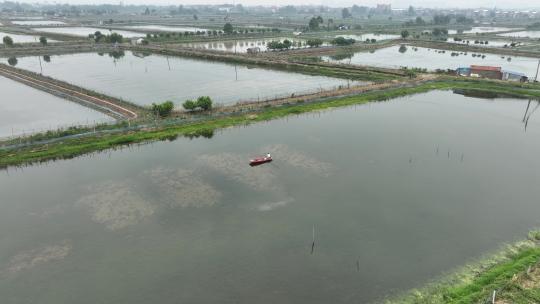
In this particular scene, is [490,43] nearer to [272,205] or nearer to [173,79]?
[173,79]

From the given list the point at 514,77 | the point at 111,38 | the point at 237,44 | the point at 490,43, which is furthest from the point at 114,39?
the point at 490,43

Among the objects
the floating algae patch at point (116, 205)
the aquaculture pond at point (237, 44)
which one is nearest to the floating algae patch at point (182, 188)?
the floating algae patch at point (116, 205)

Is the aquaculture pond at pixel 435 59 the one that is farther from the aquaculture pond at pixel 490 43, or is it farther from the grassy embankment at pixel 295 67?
the aquaculture pond at pixel 490 43

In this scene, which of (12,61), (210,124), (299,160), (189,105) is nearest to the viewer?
(299,160)

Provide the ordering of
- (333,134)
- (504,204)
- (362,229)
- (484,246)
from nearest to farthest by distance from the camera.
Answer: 1. (484,246)
2. (362,229)
3. (504,204)
4. (333,134)

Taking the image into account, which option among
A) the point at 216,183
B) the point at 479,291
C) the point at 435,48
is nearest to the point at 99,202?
the point at 216,183

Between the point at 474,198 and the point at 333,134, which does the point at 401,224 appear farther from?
the point at 333,134
